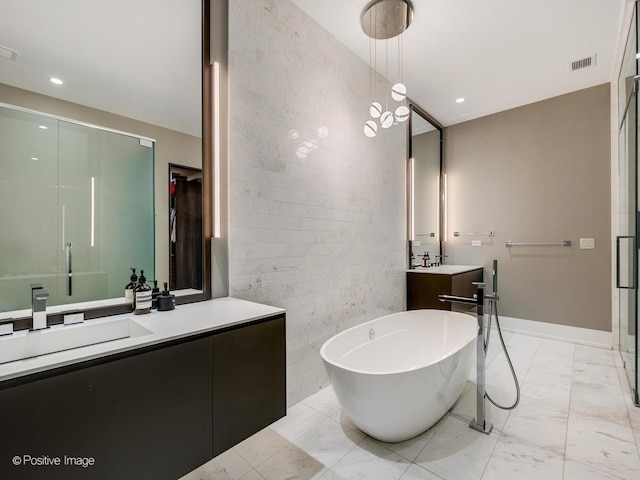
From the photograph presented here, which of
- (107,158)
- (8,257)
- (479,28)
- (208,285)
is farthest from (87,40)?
(479,28)

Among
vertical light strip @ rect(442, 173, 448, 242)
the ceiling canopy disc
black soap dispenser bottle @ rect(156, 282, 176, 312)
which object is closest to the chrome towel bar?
vertical light strip @ rect(442, 173, 448, 242)

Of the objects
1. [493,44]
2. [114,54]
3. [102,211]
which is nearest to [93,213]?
[102,211]

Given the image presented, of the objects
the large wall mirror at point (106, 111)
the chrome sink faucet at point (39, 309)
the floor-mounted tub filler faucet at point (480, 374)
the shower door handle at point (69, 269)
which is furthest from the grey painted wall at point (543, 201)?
the chrome sink faucet at point (39, 309)

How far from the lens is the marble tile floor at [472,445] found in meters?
1.66

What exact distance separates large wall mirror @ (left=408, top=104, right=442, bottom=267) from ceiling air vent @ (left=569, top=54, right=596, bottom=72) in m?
1.57

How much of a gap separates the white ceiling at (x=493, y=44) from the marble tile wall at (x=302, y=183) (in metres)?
0.32

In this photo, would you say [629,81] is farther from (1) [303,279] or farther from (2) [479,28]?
(1) [303,279]

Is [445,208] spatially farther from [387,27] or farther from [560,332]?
[387,27]

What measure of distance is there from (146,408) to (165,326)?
32cm

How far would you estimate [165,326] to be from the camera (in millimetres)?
1275

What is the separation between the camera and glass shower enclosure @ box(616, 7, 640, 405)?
2297mm

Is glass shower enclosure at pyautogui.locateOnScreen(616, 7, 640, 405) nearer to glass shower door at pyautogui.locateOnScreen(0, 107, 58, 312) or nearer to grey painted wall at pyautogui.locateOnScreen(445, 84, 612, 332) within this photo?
grey painted wall at pyautogui.locateOnScreen(445, 84, 612, 332)

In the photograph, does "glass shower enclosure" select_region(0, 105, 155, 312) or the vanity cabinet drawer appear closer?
the vanity cabinet drawer

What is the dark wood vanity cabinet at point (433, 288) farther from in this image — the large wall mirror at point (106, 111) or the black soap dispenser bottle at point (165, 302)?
the black soap dispenser bottle at point (165, 302)
